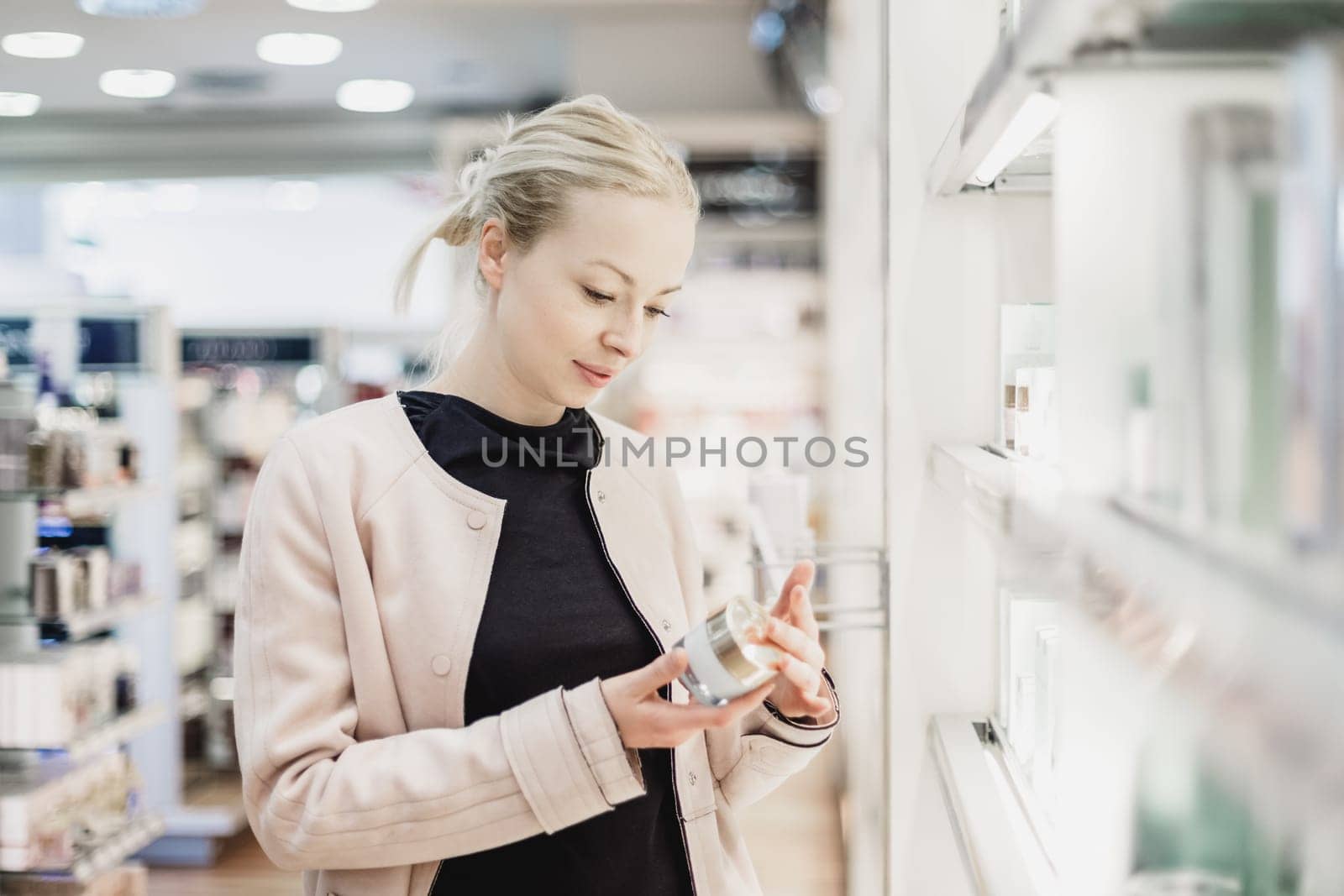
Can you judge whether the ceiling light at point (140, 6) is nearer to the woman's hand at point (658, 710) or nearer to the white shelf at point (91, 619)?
the white shelf at point (91, 619)

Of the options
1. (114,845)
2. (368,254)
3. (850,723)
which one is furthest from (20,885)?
(368,254)

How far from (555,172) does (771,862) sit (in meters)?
3.30

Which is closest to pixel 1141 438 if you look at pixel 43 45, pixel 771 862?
pixel 771 862

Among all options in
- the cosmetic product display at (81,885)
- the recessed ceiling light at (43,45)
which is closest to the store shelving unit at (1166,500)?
the cosmetic product display at (81,885)

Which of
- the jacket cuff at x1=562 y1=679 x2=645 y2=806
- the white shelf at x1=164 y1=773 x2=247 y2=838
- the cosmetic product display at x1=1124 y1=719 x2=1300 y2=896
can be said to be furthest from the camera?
the white shelf at x1=164 y1=773 x2=247 y2=838

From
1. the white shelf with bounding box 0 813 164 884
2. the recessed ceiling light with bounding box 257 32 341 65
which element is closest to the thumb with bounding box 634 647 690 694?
the white shelf with bounding box 0 813 164 884

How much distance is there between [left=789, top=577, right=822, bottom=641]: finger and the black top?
191mm

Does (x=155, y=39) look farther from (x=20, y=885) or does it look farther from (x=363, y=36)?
(x=20, y=885)

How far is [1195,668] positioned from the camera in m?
0.40

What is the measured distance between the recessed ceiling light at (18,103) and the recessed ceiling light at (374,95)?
5.62 feet

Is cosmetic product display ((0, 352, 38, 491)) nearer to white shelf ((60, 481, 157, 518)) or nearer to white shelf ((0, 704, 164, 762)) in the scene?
white shelf ((60, 481, 157, 518))

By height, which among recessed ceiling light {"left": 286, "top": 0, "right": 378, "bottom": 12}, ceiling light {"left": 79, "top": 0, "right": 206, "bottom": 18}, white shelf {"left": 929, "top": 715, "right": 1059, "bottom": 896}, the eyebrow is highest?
recessed ceiling light {"left": 286, "top": 0, "right": 378, "bottom": 12}

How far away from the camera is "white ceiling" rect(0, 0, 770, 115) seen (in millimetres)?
5027

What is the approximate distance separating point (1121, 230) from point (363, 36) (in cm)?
553
